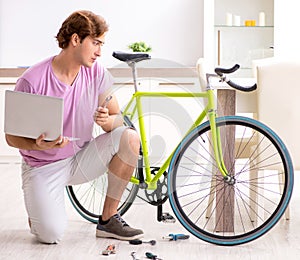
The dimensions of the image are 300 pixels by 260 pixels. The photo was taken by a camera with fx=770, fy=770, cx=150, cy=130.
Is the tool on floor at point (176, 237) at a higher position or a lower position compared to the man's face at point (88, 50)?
lower

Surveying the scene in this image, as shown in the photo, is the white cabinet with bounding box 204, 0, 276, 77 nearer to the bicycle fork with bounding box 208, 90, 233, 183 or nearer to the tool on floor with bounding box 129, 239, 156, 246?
the bicycle fork with bounding box 208, 90, 233, 183

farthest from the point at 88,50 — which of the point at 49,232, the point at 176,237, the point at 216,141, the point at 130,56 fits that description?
the point at 176,237

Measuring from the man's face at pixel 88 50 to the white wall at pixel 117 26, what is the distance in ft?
9.56

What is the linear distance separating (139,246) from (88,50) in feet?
2.83

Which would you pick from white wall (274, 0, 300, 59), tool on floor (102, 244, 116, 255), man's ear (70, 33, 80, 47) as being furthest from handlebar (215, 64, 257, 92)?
white wall (274, 0, 300, 59)

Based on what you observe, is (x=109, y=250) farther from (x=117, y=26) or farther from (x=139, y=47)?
(x=117, y=26)

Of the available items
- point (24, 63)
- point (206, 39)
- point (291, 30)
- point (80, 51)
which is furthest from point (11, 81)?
point (80, 51)

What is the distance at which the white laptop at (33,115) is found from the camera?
303 cm

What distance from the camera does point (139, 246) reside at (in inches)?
129

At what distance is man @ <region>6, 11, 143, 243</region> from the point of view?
3.27 m

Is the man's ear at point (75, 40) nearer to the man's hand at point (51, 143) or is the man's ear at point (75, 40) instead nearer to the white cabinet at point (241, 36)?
the man's hand at point (51, 143)

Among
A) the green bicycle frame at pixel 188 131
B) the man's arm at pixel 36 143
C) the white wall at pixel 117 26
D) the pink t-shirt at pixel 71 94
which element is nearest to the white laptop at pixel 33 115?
the man's arm at pixel 36 143

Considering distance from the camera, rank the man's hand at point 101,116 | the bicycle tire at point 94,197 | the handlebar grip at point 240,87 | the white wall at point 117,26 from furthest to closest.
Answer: the white wall at point 117,26 → the bicycle tire at point 94,197 → the handlebar grip at point 240,87 → the man's hand at point 101,116

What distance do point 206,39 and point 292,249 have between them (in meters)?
2.80
